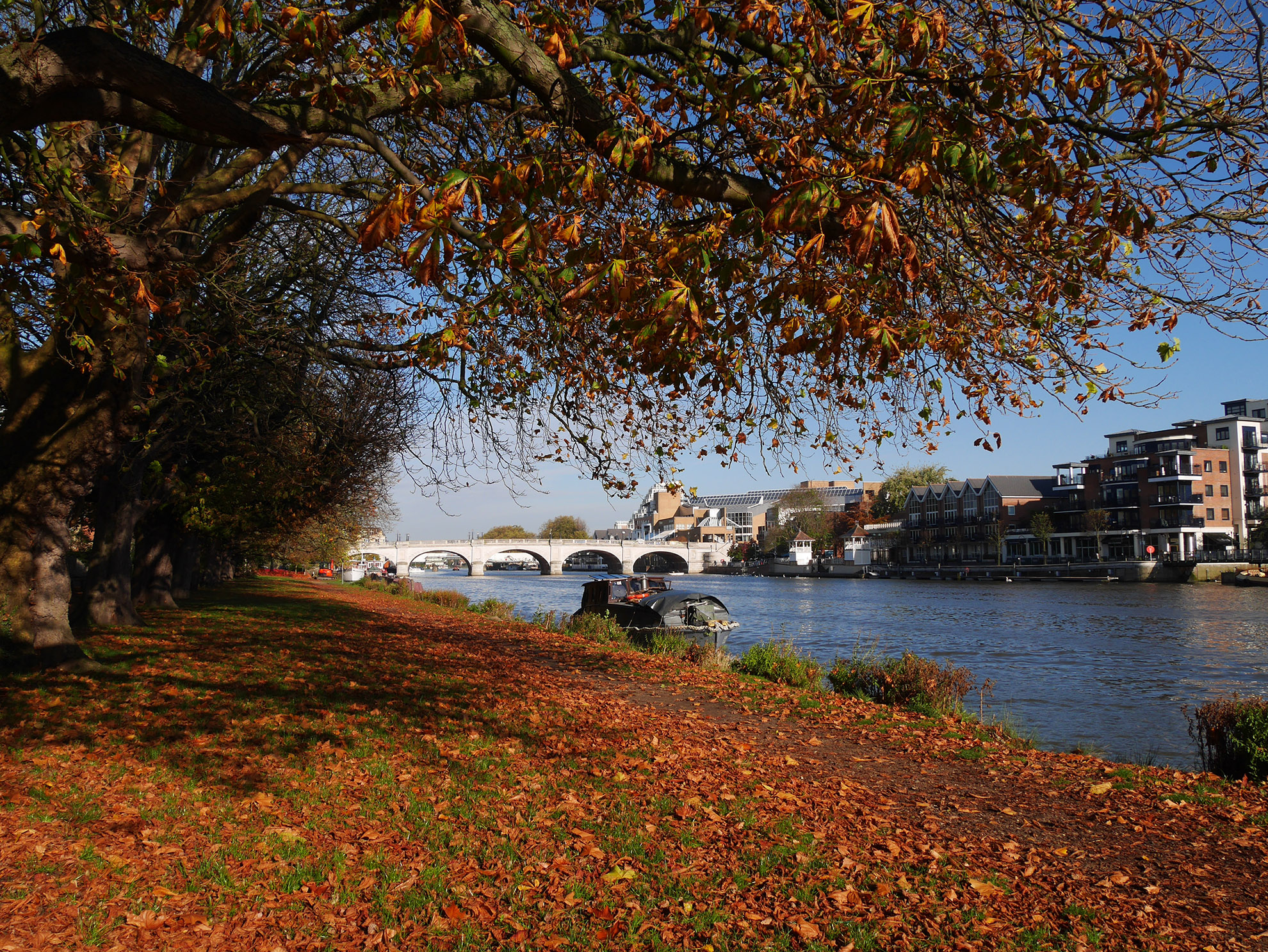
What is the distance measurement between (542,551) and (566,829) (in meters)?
101

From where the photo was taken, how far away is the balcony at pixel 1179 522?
243 feet

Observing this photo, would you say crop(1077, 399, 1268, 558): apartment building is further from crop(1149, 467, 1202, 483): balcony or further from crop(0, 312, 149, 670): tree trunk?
crop(0, 312, 149, 670): tree trunk

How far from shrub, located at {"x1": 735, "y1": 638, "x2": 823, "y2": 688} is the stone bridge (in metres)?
71.9

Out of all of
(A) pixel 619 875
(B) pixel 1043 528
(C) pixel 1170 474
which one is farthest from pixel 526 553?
(A) pixel 619 875

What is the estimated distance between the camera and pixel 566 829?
214 inches

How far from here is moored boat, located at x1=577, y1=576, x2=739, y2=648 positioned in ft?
77.4

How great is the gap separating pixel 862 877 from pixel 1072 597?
5525cm

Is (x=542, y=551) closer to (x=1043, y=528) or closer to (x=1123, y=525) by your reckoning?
(x=1043, y=528)

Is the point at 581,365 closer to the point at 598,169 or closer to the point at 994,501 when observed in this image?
the point at 598,169

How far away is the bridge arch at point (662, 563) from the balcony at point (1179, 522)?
61.3 metres

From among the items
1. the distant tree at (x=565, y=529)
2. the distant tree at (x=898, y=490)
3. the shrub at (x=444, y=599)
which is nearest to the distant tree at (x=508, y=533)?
the distant tree at (x=565, y=529)

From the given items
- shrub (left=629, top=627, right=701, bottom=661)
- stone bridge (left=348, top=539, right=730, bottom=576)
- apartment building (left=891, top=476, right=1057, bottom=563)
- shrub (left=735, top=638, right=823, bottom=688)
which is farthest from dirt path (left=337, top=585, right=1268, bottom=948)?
apartment building (left=891, top=476, right=1057, bottom=563)

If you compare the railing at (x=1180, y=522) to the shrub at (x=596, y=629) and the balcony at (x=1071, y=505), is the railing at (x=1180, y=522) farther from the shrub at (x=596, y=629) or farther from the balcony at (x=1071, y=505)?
the shrub at (x=596, y=629)

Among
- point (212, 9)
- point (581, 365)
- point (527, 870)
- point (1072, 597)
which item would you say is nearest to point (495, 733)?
point (527, 870)
